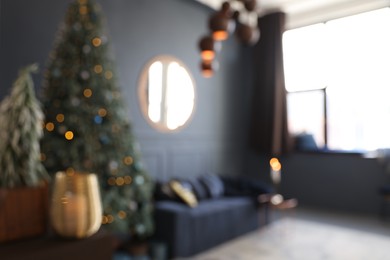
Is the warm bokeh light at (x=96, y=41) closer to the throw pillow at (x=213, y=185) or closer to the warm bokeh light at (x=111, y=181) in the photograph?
the warm bokeh light at (x=111, y=181)

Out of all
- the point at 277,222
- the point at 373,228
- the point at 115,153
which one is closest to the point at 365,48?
the point at 373,228

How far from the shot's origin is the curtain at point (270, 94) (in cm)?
627

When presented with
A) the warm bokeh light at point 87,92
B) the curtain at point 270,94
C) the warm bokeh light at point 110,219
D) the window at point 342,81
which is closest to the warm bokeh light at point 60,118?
the warm bokeh light at point 87,92

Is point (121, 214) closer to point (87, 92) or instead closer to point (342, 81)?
point (87, 92)

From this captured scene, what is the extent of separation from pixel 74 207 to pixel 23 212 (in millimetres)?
214

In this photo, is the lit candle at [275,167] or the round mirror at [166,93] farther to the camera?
the round mirror at [166,93]

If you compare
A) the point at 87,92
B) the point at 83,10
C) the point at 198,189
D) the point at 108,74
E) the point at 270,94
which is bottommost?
the point at 198,189

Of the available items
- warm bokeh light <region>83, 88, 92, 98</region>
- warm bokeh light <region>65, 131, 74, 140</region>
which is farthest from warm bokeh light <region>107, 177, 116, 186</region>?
warm bokeh light <region>83, 88, 92, 98</region>

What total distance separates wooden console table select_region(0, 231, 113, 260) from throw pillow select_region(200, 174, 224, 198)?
3530mm

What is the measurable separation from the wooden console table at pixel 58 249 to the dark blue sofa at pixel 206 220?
236 centimetres

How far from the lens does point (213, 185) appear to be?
15.7ft

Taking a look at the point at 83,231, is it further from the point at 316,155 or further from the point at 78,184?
the point at 316,155

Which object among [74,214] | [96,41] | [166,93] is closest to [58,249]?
[74,214]

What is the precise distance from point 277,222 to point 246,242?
1147 mm
